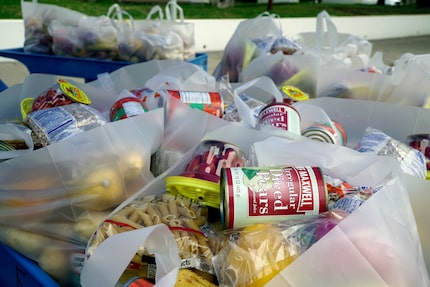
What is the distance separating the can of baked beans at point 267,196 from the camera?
2.85ft

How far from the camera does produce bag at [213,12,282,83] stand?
2.26 meters

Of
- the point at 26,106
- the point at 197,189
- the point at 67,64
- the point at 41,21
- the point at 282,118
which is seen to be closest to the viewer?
the point at 197,189

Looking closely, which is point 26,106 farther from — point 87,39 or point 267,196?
point 87,39

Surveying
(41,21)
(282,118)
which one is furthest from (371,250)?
(41,21)

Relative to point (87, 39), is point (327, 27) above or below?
above

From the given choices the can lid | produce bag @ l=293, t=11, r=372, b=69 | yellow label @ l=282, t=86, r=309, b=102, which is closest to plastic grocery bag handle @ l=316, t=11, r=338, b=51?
produce bag @ l=293, t=11, r=372, b=69

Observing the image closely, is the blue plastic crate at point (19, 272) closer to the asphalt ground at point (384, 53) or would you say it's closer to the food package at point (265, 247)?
the food package at point (265, 247)

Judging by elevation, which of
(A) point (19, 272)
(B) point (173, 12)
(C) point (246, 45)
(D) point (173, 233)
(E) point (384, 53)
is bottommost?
(E) point (384, 53)

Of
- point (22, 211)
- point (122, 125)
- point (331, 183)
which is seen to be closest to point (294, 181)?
point (331, 183)

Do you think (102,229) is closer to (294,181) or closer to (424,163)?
(294,181)

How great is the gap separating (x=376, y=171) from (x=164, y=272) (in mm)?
514

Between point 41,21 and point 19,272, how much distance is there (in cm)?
207

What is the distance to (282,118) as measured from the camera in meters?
1.25

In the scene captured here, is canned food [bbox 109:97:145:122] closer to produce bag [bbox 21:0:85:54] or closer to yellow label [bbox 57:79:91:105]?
yellow label [bbox 57:79:91:105]
